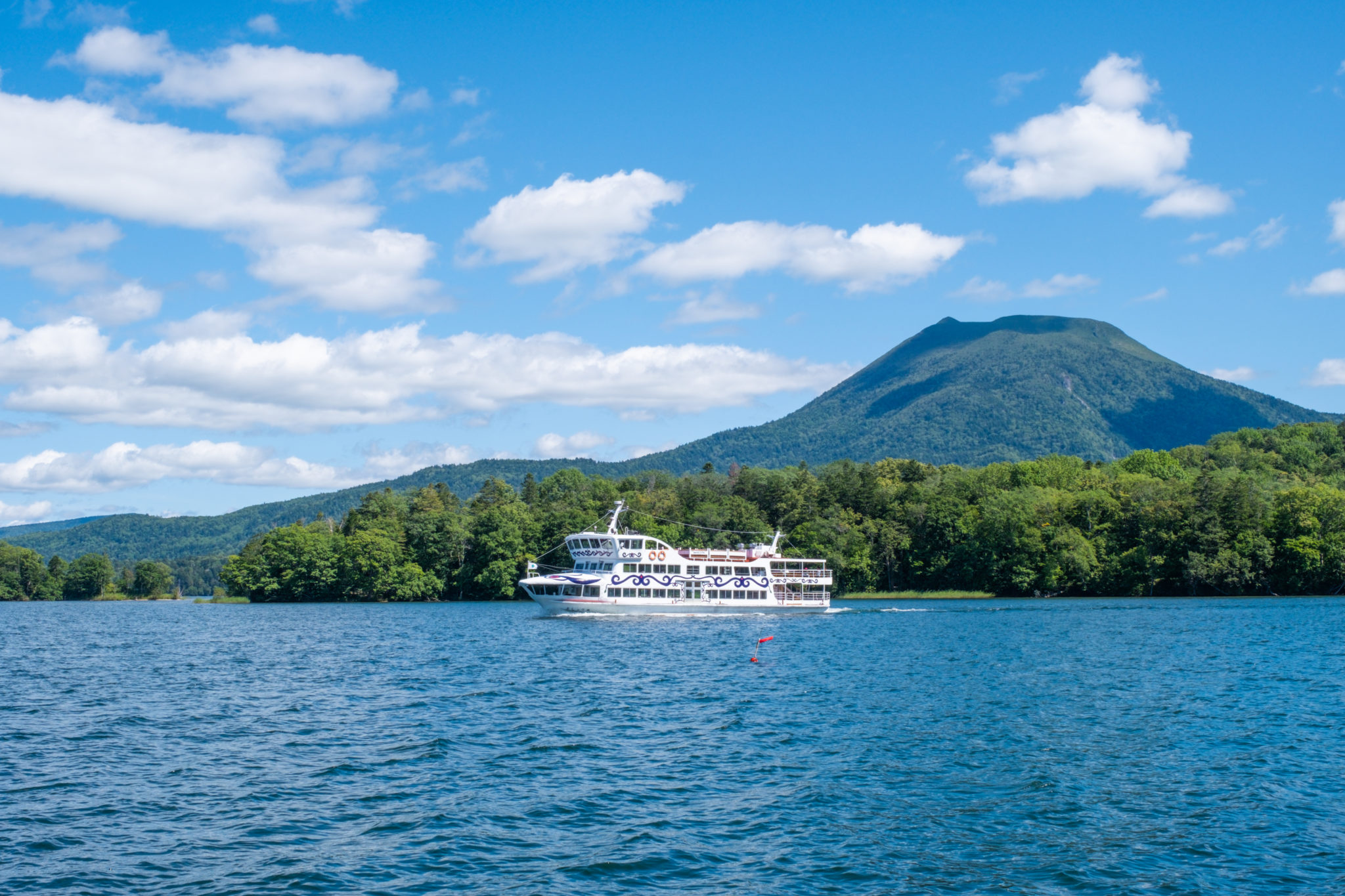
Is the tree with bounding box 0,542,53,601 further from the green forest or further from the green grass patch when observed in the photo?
the green grass patch

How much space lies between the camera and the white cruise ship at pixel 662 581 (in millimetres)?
90625

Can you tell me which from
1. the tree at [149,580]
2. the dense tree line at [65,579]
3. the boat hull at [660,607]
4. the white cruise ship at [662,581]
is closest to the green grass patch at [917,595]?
the white cruise ship at [662,581]

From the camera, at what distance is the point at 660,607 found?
9219 cm

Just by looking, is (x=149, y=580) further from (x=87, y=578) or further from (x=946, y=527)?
(x=946, y=527)

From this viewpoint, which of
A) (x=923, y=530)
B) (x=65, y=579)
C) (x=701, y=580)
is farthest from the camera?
(x=65, y=579)

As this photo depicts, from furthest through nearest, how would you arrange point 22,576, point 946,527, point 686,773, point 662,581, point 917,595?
point 22,576 < point 946,527 < point 917,595 < point 662,581 < point 686,773

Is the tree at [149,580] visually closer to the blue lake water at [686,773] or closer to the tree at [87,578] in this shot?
the tree at [87,578]

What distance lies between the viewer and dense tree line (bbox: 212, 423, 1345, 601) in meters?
112

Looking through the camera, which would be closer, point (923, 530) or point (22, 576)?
point (923, 530)

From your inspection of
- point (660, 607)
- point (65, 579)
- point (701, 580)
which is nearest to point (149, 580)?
point (65, 579)

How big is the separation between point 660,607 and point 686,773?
64891 mm

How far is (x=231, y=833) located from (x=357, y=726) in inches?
517

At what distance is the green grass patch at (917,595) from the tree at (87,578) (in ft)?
452

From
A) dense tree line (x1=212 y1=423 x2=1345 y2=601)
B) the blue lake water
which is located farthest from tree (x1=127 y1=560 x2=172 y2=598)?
the blue lake water
